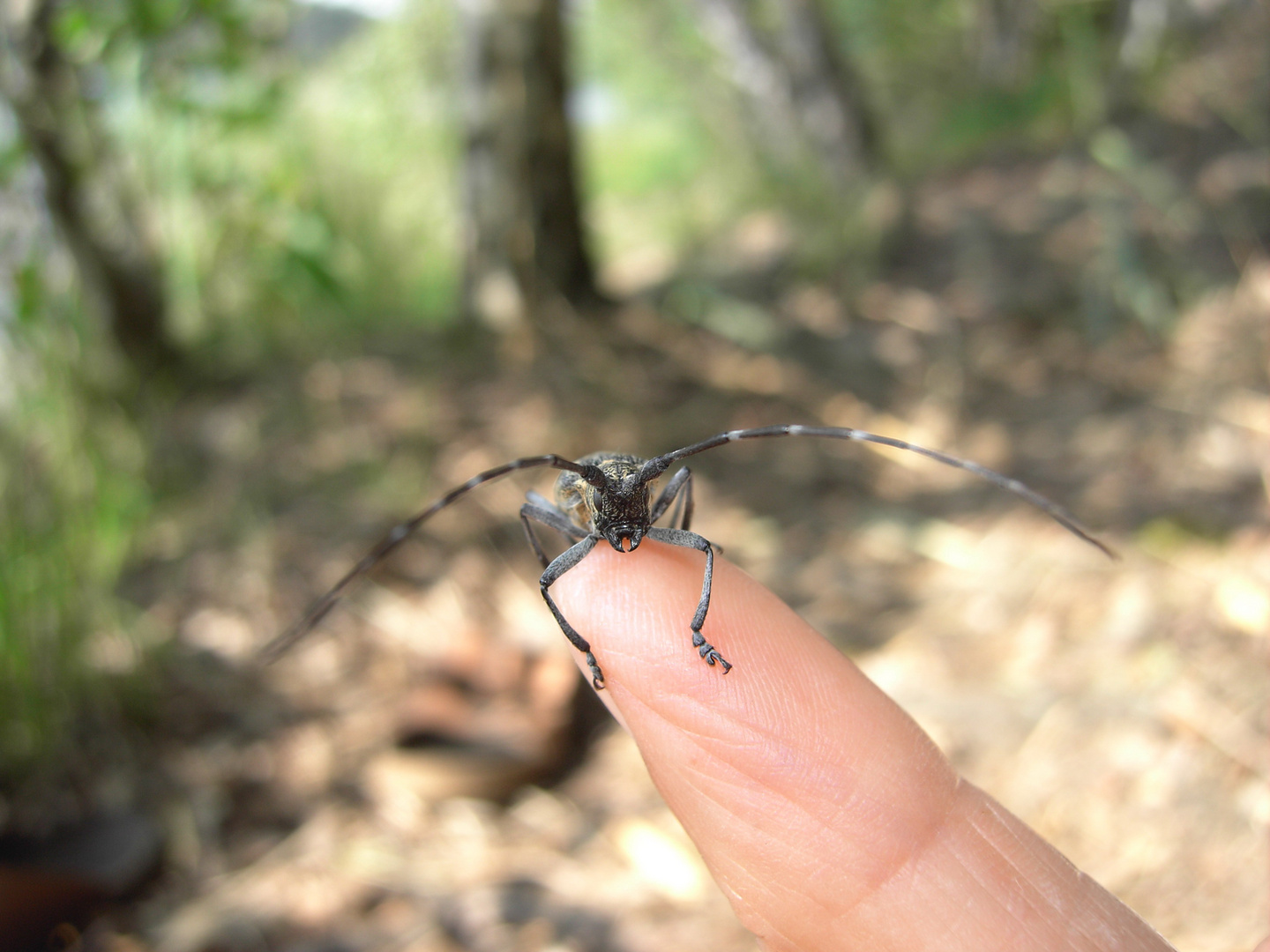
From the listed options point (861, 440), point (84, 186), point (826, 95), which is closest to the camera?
point (861, 440)

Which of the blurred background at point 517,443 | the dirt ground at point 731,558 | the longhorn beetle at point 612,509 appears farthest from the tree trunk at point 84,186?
the longhorn beetle at point 612,509

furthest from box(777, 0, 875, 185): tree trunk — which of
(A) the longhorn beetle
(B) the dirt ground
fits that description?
(A) the longhorn beetle

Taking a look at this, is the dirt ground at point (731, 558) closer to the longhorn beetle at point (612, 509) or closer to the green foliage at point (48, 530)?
the green foliage at point (48, 530)

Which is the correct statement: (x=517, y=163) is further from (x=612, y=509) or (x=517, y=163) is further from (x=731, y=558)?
(x=612, y=509)

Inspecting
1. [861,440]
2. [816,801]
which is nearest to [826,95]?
[861,440]

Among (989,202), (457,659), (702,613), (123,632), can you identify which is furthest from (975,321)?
(123,632)

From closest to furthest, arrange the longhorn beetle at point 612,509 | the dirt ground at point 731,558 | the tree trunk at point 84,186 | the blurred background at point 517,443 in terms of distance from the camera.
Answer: the longhorn beetle at point 612,509
the dirt ground at point 731,558
the blurred background at point 517,443
the tree trunk at point 84,186

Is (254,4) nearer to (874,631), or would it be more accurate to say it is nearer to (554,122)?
(554,122)
